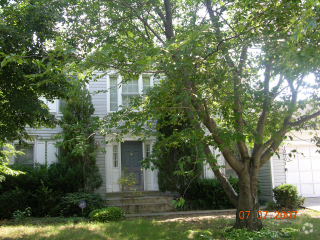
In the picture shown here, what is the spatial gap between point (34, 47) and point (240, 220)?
6.42 m

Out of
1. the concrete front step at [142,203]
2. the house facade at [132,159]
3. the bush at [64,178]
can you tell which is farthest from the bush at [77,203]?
the house facade at [132,159]

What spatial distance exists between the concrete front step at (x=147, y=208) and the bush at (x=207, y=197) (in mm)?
831

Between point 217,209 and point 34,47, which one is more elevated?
point 34,47

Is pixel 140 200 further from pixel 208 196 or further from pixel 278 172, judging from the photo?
pixel 278 172

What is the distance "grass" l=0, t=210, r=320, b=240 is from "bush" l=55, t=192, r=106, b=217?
3.07 ft

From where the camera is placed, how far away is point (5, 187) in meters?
10.1

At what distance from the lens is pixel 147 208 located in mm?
10641

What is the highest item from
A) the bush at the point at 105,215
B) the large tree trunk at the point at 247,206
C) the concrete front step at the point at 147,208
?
the large tree trunk at the point at 247,206

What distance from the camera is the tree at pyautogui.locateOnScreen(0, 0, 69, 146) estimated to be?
248 inches

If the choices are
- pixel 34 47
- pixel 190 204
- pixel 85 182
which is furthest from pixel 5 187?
pixel 190 204

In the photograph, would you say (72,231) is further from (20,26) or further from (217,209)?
(217,209)

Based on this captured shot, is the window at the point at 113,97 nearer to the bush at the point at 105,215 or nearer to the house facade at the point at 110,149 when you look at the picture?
the house facade at the point at 110,149

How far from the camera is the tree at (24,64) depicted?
20.7ft

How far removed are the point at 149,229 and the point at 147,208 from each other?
3.45m
